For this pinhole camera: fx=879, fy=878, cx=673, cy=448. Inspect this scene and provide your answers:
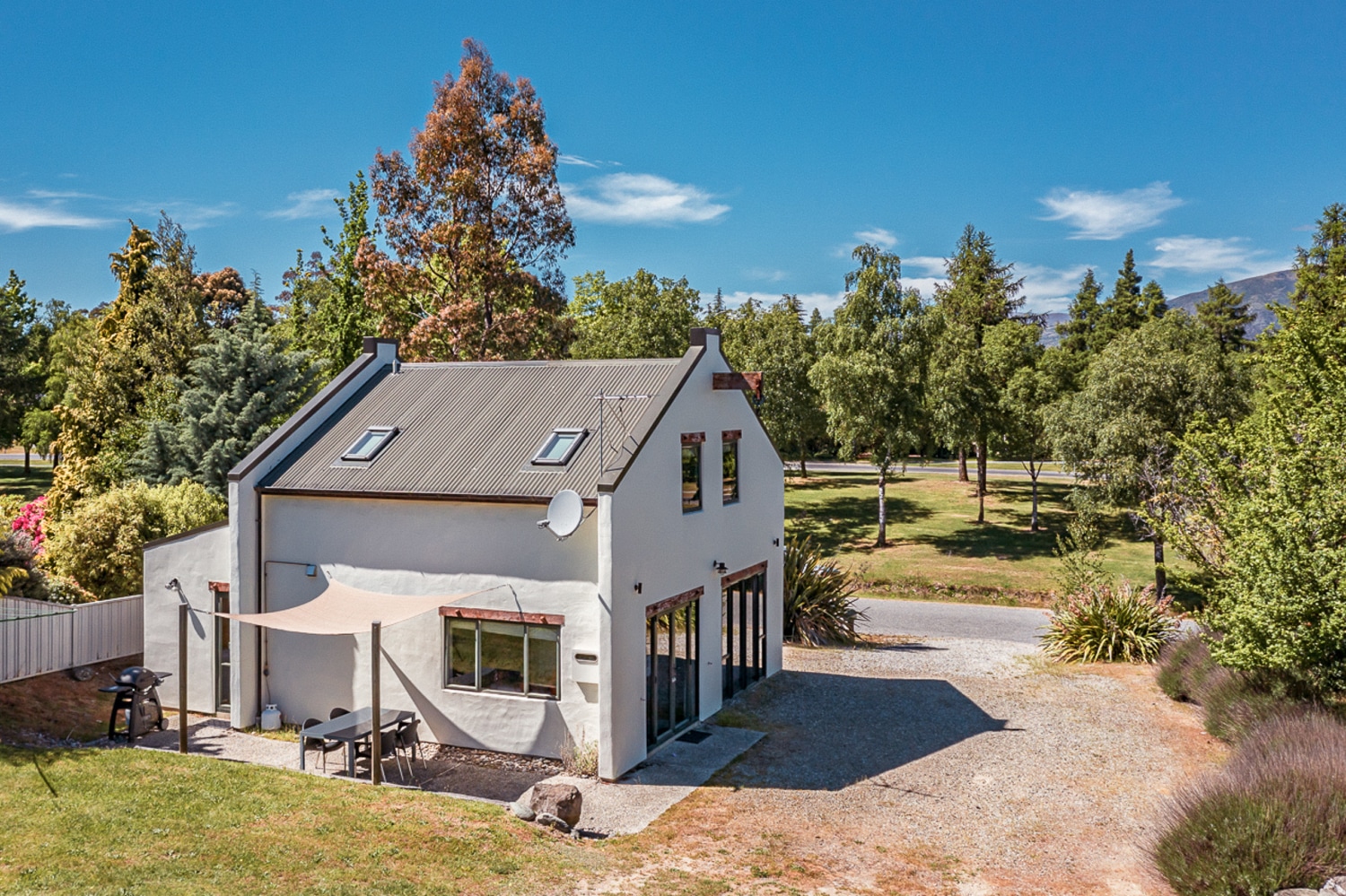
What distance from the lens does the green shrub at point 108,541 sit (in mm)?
19156

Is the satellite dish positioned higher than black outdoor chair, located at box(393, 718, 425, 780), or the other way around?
the satellite dish

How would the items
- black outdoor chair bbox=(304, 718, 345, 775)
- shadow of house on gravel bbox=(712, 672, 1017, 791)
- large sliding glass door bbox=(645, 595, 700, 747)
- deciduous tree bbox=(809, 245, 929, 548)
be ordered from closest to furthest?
black outdoor chair bbox=(304, 718, 345, 775)
shadow of house on gravel bbox=(712, 672, 1017, 791)
large sliding glass door bbox=(645, 595, 700, 747)
deciduous tree bbox=(809, 245, 929, 548)

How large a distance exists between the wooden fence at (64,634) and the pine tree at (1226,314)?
2623 inches

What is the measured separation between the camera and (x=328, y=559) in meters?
15.4

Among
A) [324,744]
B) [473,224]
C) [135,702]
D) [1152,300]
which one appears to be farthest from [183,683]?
[1152,300]

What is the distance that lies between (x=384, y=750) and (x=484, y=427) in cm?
577

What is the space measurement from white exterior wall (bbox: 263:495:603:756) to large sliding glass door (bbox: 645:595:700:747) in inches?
49.1

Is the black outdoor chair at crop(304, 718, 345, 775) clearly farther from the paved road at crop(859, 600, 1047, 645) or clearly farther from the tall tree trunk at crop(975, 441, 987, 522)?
the tall tree trunk at crop(975, 441, 987, 522)

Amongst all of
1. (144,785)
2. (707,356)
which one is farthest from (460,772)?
(707,356)

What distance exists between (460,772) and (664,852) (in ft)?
14.2

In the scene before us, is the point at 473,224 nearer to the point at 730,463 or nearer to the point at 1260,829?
the point at 730,463

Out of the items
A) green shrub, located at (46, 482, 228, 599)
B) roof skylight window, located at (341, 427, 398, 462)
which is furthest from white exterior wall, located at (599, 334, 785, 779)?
green shrub, located at (46, 482, 228, 599)

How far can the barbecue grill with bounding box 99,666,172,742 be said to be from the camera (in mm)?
14633

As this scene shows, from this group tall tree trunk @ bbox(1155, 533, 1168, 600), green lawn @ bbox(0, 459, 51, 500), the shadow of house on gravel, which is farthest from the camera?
green lawn @ bbox(0, 459, 51, 500)
